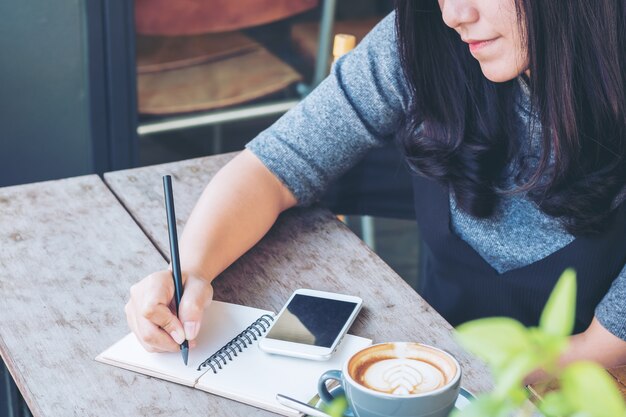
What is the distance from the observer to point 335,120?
1.34 meters

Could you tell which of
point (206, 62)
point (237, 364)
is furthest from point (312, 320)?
point (206, 62)

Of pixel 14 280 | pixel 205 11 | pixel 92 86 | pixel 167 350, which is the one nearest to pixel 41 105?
pixel 92 86

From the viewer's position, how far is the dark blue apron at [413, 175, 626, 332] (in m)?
1.25

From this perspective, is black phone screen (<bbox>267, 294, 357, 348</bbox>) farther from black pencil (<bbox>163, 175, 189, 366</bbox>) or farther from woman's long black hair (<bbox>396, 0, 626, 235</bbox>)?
woman's long black hair (<bbox>396, 0, 626, 235</bbox>)

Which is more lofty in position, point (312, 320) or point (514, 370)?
point (514, 370)

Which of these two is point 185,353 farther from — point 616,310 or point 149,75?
point 149,75

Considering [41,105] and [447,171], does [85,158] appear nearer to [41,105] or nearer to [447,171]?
[41,105]

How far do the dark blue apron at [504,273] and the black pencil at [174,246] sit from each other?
48cm

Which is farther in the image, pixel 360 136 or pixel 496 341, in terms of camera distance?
pixel 360 136

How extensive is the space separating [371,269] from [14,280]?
0.46 metres

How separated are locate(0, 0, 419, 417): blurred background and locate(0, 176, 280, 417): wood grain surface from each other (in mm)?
1065

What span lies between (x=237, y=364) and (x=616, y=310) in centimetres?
55

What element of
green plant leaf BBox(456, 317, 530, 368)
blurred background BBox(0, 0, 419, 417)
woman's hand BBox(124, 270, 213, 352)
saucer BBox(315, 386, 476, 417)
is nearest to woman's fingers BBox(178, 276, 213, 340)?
woman's hand BBox(124, 270, 213, 352)

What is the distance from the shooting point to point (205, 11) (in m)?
2.48
